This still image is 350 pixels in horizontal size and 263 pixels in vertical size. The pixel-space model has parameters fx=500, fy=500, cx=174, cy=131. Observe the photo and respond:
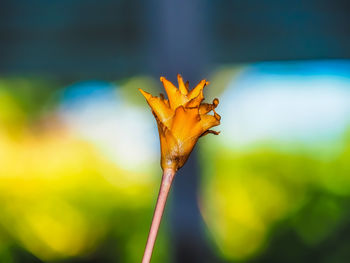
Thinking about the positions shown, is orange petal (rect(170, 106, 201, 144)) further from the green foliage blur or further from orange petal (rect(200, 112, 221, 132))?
the green foliage blur

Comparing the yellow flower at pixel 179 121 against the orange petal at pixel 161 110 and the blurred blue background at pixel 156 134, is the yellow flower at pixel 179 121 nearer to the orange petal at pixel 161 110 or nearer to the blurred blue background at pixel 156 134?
the orange petal at pixel 161 110

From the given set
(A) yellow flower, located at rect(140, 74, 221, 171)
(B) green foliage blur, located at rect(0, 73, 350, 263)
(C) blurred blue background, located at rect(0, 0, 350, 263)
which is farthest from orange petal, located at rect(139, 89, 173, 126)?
(B) green foliage blur, located at rect(0, 73, 350, 263)

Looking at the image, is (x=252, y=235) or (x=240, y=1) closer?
(x=240, y=1)

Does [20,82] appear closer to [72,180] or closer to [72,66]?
[72,66]

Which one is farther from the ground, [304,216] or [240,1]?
[240,1]

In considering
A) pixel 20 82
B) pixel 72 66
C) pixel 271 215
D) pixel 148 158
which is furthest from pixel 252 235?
pixel 20 82

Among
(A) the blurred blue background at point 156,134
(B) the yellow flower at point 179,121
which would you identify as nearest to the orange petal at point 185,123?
(B) the yellow flower at point 179,121
